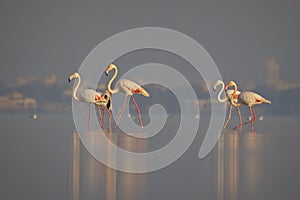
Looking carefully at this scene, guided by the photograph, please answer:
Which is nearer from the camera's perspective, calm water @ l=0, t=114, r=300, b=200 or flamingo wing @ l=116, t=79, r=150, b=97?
calm water @ l=0, t=114, r=300, b=200

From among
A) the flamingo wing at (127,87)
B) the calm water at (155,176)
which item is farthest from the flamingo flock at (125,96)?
the calm water at (155,176)

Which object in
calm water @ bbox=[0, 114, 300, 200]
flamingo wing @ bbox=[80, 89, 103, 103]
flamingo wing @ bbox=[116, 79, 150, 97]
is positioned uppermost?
flamingo wing @ bbox=[116, 79, 150, 97]

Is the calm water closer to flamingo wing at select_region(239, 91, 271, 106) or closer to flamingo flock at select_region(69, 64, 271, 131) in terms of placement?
flamingo flock at select_region(69, 64, 271, 131)

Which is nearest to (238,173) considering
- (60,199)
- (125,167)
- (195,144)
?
(125,167)

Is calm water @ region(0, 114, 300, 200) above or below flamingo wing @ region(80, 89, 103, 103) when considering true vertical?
below

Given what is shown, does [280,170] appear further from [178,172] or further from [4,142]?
[4,142]

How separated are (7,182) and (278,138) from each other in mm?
6901

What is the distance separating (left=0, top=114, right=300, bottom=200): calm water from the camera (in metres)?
5.77

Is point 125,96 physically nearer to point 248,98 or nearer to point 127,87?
point 127,87

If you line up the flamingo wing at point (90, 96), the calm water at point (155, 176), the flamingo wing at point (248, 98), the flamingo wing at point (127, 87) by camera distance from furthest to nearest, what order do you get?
the flamingo wing at point (248, 98)
the flamingo wing at point (127, 87)
the flamingo wing at point (90, 96)
the calm water at point (155, 176)

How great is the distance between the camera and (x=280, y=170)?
7312 mm

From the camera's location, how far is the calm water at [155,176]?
5773 mm

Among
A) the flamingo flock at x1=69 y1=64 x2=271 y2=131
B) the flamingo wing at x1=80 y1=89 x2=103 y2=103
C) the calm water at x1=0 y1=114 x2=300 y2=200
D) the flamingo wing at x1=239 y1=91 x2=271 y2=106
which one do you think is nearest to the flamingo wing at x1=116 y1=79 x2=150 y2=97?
the flamingo flock at x1=69 y1=64 x2=271 y2=131

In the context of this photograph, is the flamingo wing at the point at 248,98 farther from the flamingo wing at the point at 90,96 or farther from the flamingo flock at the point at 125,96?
the flamingo wing at the point at 90,96
